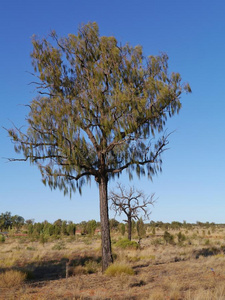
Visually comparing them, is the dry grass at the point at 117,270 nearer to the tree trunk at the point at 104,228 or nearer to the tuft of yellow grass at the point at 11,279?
the tree trunk at the point at 104,228

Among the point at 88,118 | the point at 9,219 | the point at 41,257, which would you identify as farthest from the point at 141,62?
the point at 9,219

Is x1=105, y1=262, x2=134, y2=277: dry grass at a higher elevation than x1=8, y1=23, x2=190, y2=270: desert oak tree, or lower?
lower

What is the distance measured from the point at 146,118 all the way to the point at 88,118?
2.71 meters

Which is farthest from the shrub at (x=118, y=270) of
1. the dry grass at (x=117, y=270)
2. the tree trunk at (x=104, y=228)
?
the tree trunk at (x=104, y=228)

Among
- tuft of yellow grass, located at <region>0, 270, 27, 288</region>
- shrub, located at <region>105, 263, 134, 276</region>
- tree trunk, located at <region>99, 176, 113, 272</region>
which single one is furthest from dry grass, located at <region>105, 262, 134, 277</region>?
tuft of yellow grass, located at <region>0, 270, 27, 288</region>

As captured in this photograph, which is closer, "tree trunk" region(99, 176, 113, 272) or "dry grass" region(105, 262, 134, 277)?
"dry grass" region(105, 262, 134, 277)

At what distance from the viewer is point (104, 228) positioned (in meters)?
14.5

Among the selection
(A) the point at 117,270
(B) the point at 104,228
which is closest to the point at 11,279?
(A) the point at 117,270

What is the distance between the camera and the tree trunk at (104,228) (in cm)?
1438

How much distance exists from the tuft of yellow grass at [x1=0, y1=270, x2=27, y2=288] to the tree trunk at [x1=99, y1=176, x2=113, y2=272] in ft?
11.9

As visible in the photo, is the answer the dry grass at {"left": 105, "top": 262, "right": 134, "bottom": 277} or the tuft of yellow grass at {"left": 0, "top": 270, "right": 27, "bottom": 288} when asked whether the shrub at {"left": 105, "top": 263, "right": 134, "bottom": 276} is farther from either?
the tuft of yellow grass at {"left": 0, "top": 270, "right": 27, "bottom": 288}

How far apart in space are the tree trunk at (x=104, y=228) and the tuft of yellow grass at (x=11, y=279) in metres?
3.64

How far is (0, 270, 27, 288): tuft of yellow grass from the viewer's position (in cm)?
1170

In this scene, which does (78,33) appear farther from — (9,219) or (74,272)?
(9,219)
